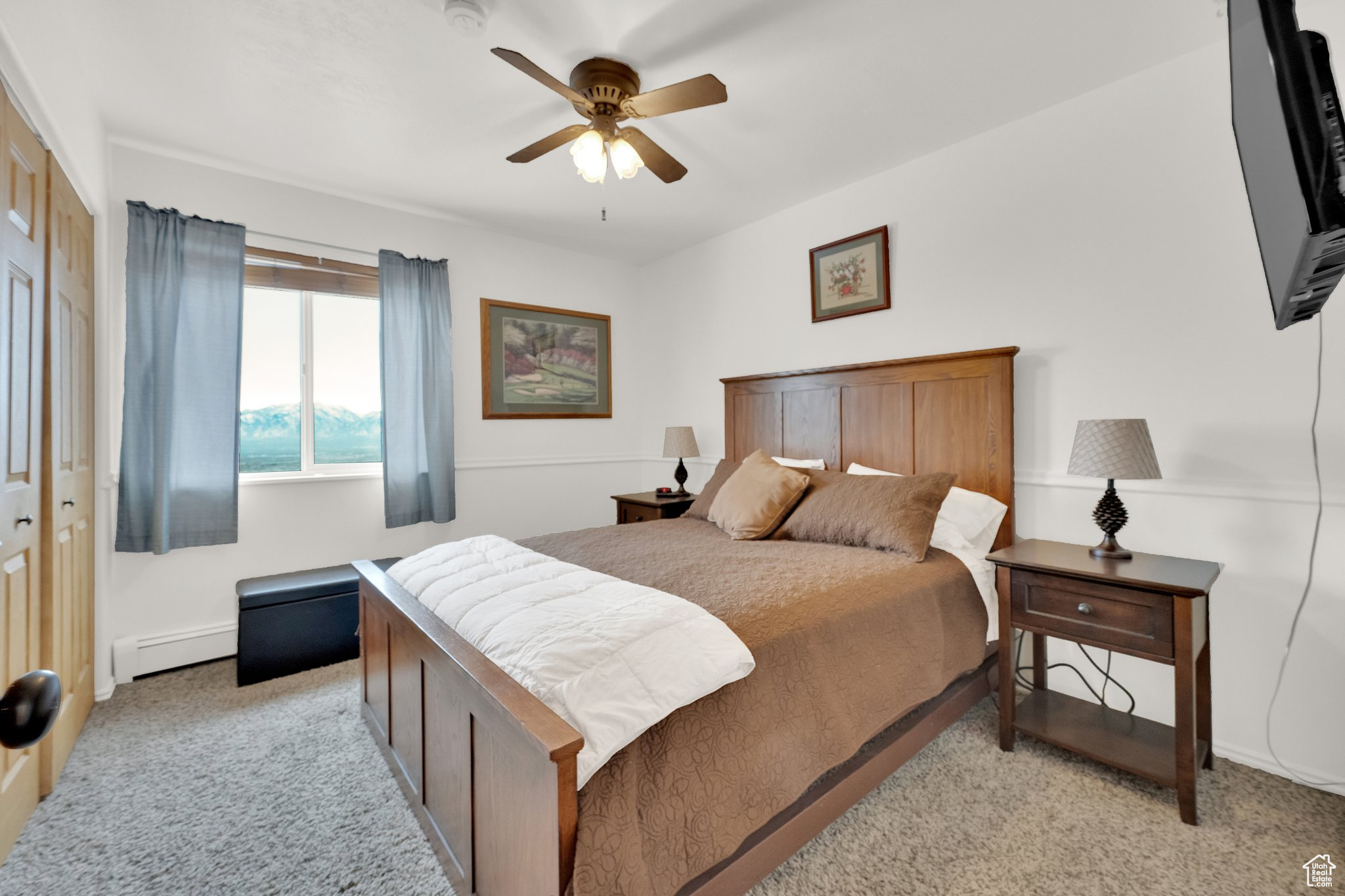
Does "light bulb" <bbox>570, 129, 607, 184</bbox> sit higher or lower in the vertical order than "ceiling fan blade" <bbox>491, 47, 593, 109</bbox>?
lower

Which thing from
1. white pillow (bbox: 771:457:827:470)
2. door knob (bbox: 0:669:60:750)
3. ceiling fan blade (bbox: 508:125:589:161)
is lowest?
door knob (bbox: 0:669:60:750)

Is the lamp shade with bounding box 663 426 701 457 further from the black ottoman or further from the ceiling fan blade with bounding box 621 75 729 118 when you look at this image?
the ceiling fan blade with bounding box 621 75 729 118

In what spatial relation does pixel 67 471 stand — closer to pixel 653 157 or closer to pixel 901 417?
pixel 653 157

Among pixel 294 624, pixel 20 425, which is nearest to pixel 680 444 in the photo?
pixel 294 624

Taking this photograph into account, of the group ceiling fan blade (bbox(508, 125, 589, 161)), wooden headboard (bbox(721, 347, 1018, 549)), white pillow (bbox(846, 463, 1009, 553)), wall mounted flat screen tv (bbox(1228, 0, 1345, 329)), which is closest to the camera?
wall mounted flat screen tv (bbox(1228, 0, 1345, 329))

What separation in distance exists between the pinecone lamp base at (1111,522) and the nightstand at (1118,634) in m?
0.04

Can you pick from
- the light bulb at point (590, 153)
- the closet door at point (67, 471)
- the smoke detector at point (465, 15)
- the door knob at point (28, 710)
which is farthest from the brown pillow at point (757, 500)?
the closet door at point (67, 471)

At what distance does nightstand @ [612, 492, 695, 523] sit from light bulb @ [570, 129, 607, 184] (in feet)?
6.73

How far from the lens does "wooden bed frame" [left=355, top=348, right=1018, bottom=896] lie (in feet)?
3.65

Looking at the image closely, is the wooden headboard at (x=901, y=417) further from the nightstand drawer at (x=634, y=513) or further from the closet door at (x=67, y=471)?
the closet door at (x=67, y=471)

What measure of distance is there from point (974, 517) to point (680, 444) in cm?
193

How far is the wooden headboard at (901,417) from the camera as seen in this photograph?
8.48 ft

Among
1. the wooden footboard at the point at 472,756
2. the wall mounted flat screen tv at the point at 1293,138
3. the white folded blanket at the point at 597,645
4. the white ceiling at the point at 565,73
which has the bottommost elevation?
the wooden footboard at the point at 472,756

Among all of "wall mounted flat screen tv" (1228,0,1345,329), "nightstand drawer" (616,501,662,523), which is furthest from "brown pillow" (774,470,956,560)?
"wall mounted flat screen tv" (1228,0,1345,329)
